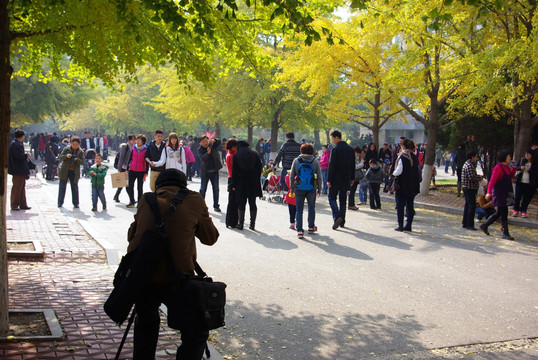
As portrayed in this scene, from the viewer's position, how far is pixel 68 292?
7.07 meters

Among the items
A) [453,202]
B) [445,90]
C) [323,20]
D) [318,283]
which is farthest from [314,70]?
[318,283]

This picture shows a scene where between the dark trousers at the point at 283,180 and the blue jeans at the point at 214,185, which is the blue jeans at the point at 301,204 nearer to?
the blue jeans at the point at 214,185

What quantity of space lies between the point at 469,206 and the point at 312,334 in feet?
26.7

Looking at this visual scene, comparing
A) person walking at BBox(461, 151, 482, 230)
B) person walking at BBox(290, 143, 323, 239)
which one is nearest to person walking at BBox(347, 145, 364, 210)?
person walking at BBox(461, 151, 482, 230)

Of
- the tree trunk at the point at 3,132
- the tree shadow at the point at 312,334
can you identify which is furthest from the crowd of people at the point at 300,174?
the tree trunk at the point at 3,132

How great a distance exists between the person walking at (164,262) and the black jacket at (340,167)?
8561mm

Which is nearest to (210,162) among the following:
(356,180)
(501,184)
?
(356,180)

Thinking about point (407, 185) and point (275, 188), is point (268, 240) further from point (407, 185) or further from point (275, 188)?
point (275, 188)

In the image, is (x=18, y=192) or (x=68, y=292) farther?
(x=18, y=192)

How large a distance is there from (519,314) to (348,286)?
2069 mm

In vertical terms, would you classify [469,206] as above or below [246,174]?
below

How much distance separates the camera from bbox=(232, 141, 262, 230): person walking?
12.4 m

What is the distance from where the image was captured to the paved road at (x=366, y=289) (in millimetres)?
5816

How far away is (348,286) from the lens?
786 centimetres
